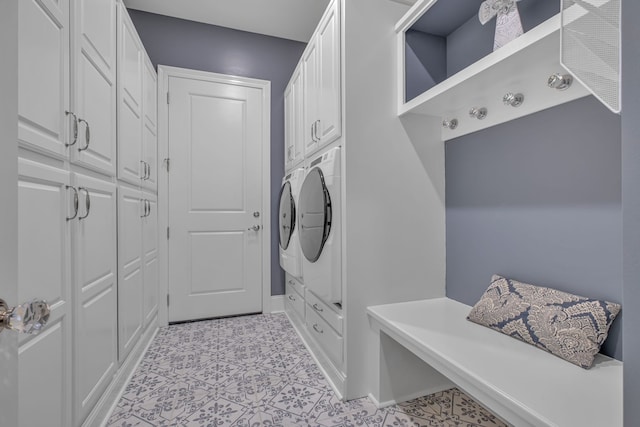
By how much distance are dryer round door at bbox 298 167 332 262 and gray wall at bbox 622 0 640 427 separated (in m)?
1.25

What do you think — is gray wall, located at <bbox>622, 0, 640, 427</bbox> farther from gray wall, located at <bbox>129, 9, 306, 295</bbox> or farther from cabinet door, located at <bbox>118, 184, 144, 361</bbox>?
gray wall, located at <bbox>129, 9, 306, 295</bbox>

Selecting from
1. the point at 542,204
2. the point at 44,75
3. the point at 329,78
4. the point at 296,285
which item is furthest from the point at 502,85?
the point at 296,285

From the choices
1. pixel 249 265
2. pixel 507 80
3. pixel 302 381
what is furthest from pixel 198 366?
pixel 507 80

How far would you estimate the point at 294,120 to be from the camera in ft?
8.55

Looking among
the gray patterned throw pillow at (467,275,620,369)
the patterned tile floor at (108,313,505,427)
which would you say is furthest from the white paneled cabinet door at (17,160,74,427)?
the gray patterned throw pillow at (467,275,620,369)

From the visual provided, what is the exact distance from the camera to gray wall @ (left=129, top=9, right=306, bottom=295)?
2.75m

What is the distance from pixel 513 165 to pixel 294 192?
1505 millimetres

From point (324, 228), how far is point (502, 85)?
1083 mm

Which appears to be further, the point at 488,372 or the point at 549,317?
the point at 549,317

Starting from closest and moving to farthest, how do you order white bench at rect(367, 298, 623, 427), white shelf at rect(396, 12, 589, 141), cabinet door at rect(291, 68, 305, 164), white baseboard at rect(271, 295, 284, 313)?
white bench at rect(367, 298, 623, 427) → white shelf at rect(396, 12, 589, 141) → cabinet door at rect(291, 68, 305, 164) → white baseboard at rect(271, 295, 284, 313)

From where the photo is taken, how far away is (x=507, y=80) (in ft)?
4.11

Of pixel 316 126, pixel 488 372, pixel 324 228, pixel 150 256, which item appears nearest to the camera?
pixel 488 372

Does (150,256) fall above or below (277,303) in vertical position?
above

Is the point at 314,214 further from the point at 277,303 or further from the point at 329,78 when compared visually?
the point at 277,303
